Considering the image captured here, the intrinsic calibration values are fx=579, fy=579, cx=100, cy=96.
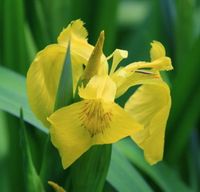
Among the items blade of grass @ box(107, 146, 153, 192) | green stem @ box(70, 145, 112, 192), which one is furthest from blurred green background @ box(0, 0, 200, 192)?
green stem @ box(70, 145, 112, 192)

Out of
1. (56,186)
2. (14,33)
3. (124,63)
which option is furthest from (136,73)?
(124,63)

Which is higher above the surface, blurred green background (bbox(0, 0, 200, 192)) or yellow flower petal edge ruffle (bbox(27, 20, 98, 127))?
yellow flower petal edge ruffle (bbox(27, 20, 98, 127))

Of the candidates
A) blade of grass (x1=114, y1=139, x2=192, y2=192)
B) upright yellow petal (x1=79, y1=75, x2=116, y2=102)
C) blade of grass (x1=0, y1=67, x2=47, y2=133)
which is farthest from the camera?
blade of grass (x1=114, y1=139, x2=192, y2=192)

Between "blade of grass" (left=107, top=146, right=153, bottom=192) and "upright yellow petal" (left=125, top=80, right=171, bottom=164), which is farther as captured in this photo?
"blade of grass" (left=107, top=146, right=153, bottom=192)

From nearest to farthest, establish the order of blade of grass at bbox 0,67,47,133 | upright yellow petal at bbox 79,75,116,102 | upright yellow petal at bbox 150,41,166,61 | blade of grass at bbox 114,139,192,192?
upright yellow petal at bbox 79,75,116,102 < upright yellow petal at bbox 150,41,166,61 < blade of grass at bbox 0,67,47,133 < blade of grass at bbox 114,139,192,192

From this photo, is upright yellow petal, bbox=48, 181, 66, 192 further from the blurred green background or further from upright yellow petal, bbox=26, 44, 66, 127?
the blurred green background

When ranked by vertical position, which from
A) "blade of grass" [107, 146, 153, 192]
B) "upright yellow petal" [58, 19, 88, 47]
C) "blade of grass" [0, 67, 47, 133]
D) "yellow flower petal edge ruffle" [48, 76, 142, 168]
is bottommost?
"blade of grass" [107, 146, 153, 192]
